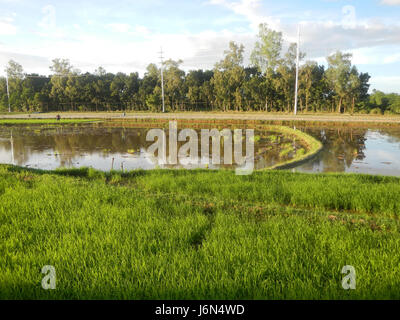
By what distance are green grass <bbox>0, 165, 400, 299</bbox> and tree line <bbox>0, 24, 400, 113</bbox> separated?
109 feet

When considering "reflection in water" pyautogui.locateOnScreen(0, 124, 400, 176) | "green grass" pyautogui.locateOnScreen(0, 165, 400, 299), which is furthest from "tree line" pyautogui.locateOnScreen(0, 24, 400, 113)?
"green grass" pyautogui.locateOnScreen(0, 165, 400, 299)

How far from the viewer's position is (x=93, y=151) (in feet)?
56.2

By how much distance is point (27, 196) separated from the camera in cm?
566

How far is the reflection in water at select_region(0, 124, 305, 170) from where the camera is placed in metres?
13.6

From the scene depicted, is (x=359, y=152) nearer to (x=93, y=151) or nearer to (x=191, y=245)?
(x=191, y=245)

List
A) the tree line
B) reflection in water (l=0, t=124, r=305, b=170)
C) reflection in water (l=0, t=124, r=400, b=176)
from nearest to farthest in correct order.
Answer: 1. reflection in water (l=0, t=124, r=400, b=176)
2. reflection in water (l=0, t=124, r=305, b=170)
3. the tree line

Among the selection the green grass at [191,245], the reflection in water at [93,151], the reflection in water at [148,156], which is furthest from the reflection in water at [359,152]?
the green grass at [191,245]

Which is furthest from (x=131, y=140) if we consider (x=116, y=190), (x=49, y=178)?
(x=116, y=190)

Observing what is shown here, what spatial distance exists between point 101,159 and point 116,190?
29.3 ft

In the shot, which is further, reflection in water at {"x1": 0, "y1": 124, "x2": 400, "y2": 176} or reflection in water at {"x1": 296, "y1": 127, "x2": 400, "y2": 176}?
reflection in water at {"x1": 0, "y1": 124, "x2": 400, "y2": 176}

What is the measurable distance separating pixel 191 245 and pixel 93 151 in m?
15.0

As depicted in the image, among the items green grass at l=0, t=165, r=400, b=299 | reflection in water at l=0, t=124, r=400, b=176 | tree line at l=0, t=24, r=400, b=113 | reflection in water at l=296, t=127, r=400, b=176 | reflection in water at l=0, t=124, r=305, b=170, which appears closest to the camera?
green grass at l=0, t=165, r=400, b=299

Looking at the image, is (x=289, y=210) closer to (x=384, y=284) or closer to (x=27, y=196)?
(x=384, y=284)

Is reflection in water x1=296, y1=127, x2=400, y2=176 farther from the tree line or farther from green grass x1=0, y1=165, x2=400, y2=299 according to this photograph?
the tree line
